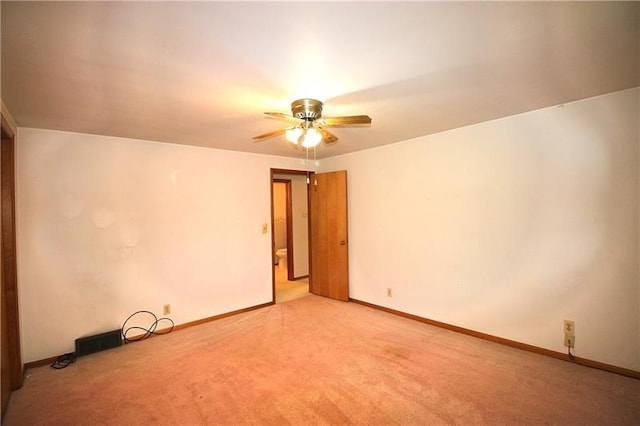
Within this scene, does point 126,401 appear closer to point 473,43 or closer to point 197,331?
point 197,331

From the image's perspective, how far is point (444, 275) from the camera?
11.2 ft

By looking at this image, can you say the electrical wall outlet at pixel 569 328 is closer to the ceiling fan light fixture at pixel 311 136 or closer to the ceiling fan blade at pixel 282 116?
the ceiling fan light fixture at pixel 311 136

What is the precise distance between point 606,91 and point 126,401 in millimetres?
4307

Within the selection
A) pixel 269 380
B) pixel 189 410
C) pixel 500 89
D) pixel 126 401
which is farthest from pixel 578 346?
pixel 126 401

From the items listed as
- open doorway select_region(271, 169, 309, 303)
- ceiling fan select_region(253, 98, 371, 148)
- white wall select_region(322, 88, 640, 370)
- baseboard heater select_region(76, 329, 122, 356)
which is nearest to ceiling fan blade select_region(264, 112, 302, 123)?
ceiling fan select_region(253, 98, 371, 148)

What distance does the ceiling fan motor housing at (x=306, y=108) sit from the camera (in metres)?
2.11

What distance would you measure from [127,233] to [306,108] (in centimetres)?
251

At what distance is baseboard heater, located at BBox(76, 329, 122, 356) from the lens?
114 inches

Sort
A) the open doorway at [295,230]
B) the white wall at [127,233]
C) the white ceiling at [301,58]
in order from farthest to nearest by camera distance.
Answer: the open doorway at [295,230]
the white wall at [127,233]
the white ceiling at [301,58]

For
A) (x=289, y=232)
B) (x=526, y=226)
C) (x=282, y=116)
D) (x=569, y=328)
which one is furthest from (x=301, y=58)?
(x=289, y=232)

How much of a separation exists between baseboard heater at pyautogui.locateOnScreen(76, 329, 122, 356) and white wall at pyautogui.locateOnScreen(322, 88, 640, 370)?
316 centimetres

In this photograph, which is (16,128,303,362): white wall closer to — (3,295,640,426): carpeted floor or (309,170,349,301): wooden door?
(3,295,640,426): carpeted floor

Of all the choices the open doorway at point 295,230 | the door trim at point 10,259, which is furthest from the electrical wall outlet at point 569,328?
the door trim at point 10,259

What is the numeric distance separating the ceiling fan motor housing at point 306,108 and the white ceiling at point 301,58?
0.05 metres
